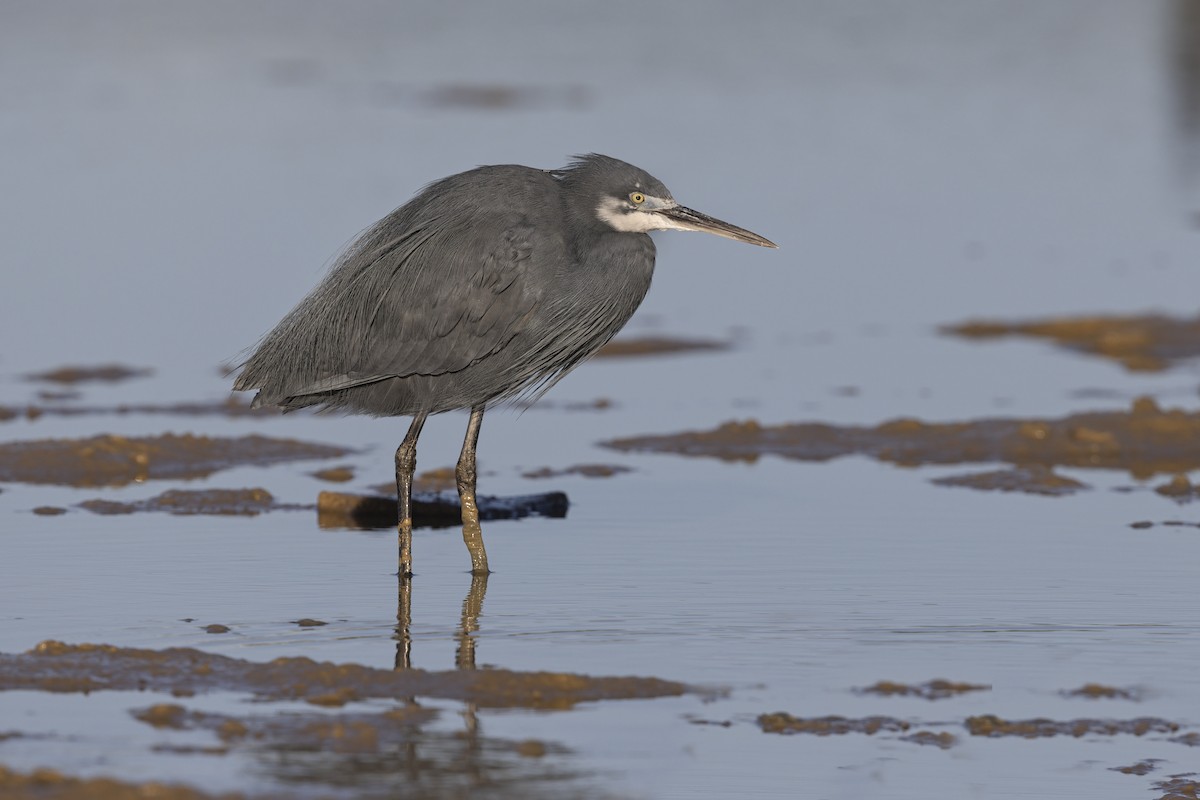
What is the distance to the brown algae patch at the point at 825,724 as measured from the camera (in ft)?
20.8

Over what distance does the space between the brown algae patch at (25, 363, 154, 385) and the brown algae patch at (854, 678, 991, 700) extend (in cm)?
705

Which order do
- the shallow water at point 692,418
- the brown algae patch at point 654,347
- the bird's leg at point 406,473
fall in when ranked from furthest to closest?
the brown algae patch at point 654,347 → the bird's leg at point 406,473 → the shallow water at point 692,418

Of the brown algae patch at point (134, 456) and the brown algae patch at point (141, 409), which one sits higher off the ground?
the brown algae patch at point (141, 409)

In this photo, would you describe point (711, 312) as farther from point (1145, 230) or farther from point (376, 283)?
point (376, 283)

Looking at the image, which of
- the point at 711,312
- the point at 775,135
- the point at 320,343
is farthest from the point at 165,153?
the point at 320,343

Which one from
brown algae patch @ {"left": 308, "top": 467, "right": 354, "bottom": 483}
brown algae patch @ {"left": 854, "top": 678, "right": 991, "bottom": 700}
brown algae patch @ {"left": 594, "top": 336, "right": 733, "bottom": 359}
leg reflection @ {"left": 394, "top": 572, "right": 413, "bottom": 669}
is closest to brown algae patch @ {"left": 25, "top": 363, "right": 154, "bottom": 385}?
brown algae patch @ {"left": 308, "top": 467, "right": 354, "bottom": 483}

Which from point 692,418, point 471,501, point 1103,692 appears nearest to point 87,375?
point 692,418

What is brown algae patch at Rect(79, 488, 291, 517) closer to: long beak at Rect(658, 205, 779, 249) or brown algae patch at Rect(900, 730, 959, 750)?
long beak at Rect(658, 205, 779, 249)

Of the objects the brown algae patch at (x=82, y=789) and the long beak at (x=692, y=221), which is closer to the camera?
the brown algae patch at (x=82, y=789)

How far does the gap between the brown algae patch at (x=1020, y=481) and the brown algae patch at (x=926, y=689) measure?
333 cm

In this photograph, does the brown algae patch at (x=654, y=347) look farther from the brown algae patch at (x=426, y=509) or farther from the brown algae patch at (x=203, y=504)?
the brown algae patch at (x=203, y=504)

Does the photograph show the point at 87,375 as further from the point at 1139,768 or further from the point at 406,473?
the point at 1139,768

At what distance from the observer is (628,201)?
8602mm

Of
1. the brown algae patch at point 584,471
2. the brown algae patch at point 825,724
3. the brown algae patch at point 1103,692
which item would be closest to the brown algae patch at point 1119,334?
the brown algae patch at point 584,471
